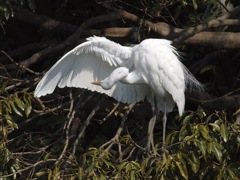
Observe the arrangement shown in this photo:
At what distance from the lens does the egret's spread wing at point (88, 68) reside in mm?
4469

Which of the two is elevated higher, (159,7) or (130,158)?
(159,7)

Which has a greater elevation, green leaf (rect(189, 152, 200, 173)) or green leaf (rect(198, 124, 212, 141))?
green leaf (rect(198, 124, 212, 141))

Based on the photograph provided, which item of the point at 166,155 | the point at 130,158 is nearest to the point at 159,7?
the point at 130,158

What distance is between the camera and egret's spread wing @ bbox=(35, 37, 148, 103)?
4.47 metres

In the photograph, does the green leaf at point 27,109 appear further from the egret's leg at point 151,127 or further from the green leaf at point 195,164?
the green leaf at point 195,164

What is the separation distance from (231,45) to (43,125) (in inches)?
57.0

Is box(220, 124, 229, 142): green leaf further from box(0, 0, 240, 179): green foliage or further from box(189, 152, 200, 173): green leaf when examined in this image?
box(189, 152, 200, 173): green leaf

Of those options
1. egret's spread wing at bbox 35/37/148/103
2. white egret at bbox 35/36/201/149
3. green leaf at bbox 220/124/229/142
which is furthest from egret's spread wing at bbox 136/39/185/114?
green leaf at bbox 220/124/229/142

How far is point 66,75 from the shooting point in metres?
4.60

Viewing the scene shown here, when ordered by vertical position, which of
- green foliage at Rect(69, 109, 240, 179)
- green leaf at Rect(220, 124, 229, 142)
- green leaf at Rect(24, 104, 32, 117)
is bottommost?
green foliage at Rect(69, 109, 240, 179)

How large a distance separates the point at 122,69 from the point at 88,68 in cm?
27

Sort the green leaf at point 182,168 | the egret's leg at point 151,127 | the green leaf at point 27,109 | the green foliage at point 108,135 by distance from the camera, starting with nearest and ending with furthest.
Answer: the green leaf at point 182,168 → the green foliage at point 108,135 → the green leaf at point 27,109 → the egret's leg at point 151,127

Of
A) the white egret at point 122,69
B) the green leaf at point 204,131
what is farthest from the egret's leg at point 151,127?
the green leaf at point 204,131

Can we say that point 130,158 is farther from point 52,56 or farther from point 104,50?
point 52,56
